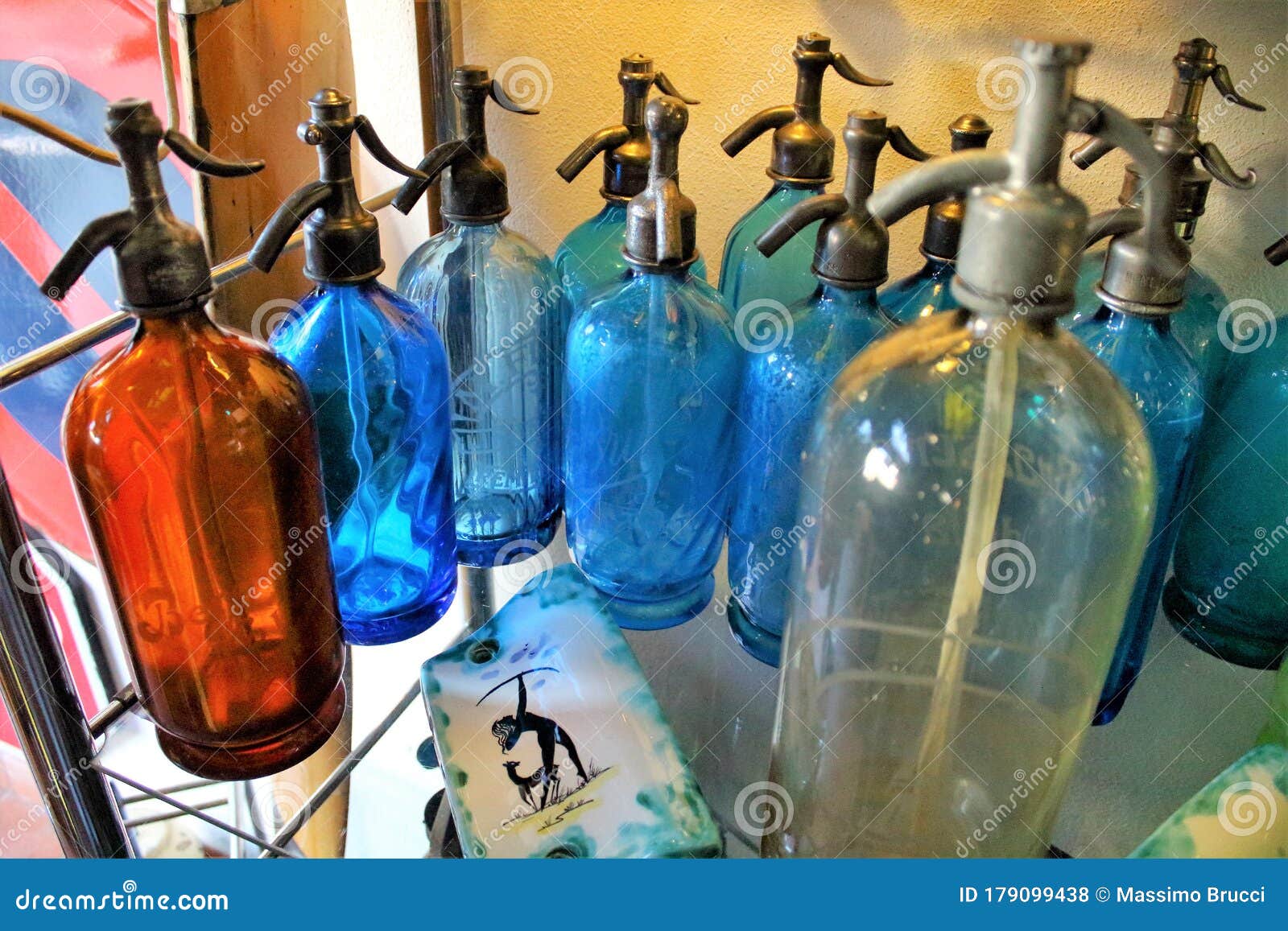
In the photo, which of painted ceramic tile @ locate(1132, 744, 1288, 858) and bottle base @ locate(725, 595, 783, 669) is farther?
bottle base @ locate(725, 595, 783, 669)

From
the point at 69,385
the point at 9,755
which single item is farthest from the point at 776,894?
the point at 9,755

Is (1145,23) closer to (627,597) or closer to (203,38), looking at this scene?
(627,597)

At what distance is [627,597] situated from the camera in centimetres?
58

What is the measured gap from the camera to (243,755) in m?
0.48
